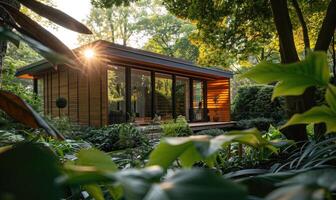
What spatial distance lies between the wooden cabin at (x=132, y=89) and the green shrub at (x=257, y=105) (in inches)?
38.3

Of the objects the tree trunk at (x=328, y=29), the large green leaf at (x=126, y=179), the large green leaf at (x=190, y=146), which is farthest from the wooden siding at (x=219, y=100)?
the large green leaf at (x=126, y=179)

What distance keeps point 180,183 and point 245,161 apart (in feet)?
5.19

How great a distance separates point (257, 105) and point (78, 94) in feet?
29.9

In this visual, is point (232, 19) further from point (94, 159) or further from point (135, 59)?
point (94, 159)

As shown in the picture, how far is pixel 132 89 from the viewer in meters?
14.8

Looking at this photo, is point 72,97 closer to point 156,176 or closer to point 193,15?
point 193,15

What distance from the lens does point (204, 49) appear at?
989cm

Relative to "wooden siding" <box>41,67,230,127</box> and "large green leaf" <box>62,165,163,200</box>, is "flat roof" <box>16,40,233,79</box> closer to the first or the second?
"wooden siding" <box>41,67,230,127</box>

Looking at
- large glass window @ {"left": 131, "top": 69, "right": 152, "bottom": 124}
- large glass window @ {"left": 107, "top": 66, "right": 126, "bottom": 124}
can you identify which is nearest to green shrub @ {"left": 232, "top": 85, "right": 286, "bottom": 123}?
large glass window @ {"left": 131, "top": 69, "right": 152, "bottom": 124}

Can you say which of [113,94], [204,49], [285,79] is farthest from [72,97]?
[285,79]

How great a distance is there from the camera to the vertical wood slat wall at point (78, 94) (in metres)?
11.4

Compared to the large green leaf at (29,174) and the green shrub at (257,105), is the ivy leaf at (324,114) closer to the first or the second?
the large green leaf at (29,174)

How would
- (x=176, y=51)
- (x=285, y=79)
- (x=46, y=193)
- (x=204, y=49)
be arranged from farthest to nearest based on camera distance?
(x=176, y=51) < (x=204, y=49) < (x=285, y=79) < (x=46, y=193)

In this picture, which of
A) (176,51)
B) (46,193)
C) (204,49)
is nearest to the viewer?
(46,193)
